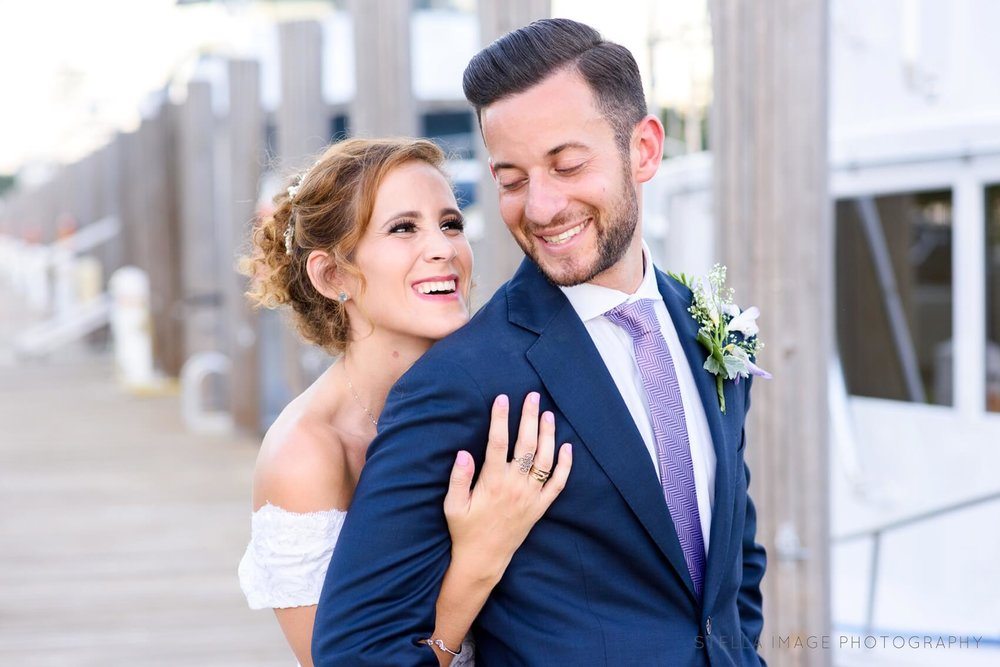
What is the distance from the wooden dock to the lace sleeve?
2706mm

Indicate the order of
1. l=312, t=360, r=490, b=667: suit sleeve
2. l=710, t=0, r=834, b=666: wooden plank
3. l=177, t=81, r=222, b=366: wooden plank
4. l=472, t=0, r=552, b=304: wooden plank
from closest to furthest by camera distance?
l=312, t=360, r=490, b=667: suit sleeve → l=710, t=0, r=834, b=666: wooden plank → l=472, t=0, r=552, b=304: wooden plank → l=177, t=81, r=222, b=366: wooden plank

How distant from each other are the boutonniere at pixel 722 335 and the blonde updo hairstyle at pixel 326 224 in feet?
1.87

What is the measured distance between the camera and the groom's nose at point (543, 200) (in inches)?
74.9

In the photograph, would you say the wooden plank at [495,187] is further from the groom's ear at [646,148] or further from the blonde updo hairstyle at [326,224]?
the groom's ear at [646,148]

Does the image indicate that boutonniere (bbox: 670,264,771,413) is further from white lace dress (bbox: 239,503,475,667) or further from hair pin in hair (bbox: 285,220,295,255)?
hair pin in hair (bbox: 285,220,295,255)

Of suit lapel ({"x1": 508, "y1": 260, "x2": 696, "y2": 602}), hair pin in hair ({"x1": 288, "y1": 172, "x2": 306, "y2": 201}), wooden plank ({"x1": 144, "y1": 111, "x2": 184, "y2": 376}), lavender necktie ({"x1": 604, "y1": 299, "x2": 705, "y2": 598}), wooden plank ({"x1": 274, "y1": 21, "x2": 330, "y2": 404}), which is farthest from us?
wooden plank ({"x1": 144, "y1": 111, "x2": 184, "y2": 376})

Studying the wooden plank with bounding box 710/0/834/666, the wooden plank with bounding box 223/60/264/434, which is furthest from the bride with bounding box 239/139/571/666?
the wooden plank with bounding box 223/60/264/434

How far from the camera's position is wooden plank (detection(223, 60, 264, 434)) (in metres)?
8.21

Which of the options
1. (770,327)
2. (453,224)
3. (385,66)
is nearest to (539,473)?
(453,224)

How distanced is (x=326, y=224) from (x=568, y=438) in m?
0.66

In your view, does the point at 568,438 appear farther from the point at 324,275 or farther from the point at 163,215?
the point at 163,215

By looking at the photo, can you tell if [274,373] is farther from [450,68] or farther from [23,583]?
[23,583]

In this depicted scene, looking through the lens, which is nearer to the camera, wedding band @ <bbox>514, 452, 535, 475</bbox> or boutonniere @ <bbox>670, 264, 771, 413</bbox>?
wedding band @ <bbox>514, 452, 535, 475</bbox>

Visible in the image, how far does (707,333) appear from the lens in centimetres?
217
